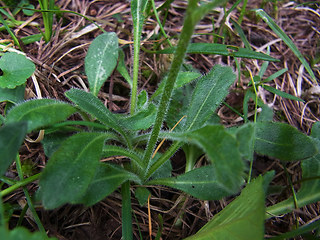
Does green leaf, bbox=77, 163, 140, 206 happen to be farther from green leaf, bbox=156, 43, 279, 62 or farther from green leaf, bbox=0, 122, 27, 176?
green leaf, bbox=156, 43, 279, 62

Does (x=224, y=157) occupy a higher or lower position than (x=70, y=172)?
higher

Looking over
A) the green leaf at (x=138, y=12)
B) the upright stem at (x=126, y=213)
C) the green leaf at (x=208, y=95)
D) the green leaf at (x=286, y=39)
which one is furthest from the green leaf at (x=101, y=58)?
the green leaf at (x=286, y=39)

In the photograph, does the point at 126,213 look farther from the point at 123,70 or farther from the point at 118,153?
the point at 123,70

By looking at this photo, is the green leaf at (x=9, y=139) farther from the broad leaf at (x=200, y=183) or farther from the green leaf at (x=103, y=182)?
the broad leaf at (x=200, y=183)

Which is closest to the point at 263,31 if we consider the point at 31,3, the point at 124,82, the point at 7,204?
the point at 124,82

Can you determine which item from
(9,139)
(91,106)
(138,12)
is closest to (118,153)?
(91,106)

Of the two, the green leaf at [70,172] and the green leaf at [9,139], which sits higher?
the green leaf at [9,139]

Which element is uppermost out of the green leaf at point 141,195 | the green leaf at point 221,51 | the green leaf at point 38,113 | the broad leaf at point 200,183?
the green leaf at point 221,51
